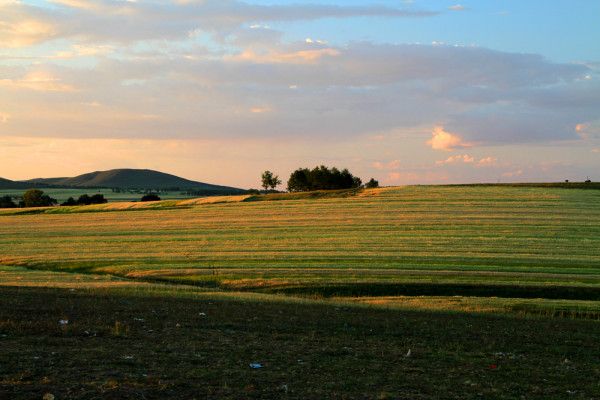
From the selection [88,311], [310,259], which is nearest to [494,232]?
[310,259]

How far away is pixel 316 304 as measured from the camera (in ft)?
88.8

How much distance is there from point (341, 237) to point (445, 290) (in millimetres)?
23266

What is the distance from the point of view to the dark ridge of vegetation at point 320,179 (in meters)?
149

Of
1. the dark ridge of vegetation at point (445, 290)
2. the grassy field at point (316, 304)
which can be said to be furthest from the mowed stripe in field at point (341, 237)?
the dark ridge of vegetation at point (445, 290)

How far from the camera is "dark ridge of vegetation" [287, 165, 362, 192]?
148875mm

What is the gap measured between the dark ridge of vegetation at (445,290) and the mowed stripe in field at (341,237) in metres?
2.21

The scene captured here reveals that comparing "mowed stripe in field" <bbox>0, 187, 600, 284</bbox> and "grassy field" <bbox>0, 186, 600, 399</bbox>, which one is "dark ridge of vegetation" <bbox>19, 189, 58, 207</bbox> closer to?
"mowed stripe in field" <bbox>0, 187, 600, 284</bbox>

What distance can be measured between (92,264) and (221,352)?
119 feet

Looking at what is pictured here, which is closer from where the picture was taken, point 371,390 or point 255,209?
point 371,390

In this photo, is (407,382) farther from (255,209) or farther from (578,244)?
(255,209)

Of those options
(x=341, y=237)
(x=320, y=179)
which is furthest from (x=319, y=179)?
(x=341, y=237)

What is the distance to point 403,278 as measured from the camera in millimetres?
38688

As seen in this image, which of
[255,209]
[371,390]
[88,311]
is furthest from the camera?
[255,209]

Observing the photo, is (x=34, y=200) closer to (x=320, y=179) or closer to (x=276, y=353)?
(x=320, y=179)
